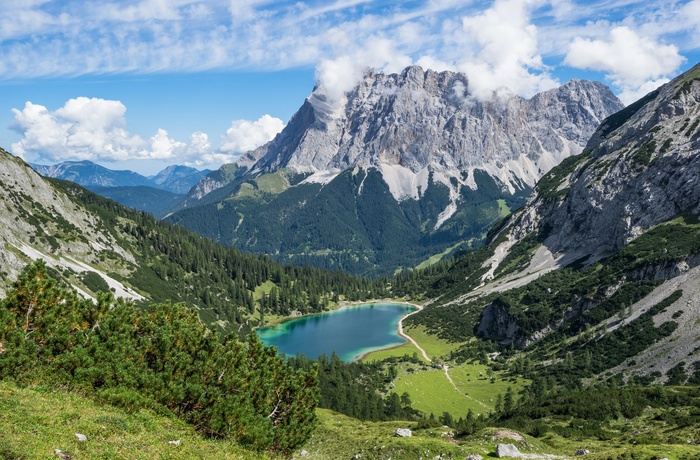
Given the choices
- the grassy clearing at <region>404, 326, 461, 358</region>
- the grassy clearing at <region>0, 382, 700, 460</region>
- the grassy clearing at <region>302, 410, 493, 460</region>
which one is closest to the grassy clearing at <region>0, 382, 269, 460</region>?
the grassy clearing at <region>0, 382, 700, 460</region>

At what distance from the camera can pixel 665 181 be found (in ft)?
597

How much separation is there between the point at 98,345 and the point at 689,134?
22755 cm

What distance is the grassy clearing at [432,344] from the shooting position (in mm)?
167738

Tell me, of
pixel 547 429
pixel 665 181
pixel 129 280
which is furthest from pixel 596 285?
pixel 129 280

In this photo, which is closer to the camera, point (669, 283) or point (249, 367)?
point (249, 367)

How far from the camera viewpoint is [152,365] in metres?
32.3

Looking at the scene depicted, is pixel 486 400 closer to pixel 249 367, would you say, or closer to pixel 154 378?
pixel 249 367

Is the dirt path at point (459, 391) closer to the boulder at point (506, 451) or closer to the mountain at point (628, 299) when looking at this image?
the mountain at point (628, 299)

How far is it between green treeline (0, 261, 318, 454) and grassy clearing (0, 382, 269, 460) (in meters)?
1.61

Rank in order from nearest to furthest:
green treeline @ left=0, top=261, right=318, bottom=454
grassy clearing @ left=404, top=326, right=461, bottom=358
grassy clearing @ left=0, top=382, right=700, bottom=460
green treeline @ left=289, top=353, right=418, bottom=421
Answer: grassy clearing @ left=0, top=382, right=700, bottom=460 → green treeline @ left=0, top=261, right=318, bottom=454 → green treeline @ left=289, top=353, right=418, bottom=421 → grassy clearing @ left=404, top=326, right=461, bottom=358

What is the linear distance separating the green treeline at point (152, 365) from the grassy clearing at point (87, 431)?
161 cm

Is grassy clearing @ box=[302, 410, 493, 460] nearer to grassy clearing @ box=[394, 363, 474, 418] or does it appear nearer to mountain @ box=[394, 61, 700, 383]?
grassy clearing @ box=[394, 363, 474, 418]

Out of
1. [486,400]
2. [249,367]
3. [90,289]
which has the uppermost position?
[90,289]

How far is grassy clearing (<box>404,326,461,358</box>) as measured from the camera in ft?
550
